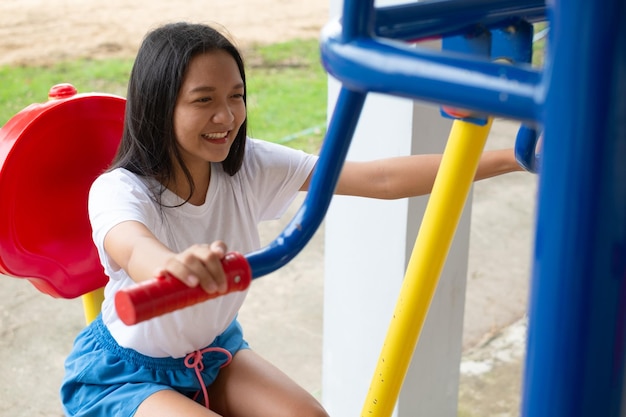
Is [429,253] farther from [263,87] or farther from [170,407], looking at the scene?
[263,87]

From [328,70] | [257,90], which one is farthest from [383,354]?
[257,90]

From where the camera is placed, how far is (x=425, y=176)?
1277mm

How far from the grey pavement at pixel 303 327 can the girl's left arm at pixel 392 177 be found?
961mm

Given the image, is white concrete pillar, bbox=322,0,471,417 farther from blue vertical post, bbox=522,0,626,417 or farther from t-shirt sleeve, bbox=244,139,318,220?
blue vertical post, bbox=522,0,626,417

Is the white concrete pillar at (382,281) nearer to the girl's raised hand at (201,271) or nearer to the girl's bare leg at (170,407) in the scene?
the girl's bare leg at (170,407)

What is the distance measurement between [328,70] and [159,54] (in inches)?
23.0

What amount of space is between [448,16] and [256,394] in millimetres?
683

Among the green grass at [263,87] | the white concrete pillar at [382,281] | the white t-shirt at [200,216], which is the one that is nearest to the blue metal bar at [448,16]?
the white t-shirt at [200,216]

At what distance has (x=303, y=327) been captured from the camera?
2.50 meters

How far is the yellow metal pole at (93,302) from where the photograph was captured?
136 centimetres

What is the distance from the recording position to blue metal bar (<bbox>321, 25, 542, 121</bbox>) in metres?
0.54

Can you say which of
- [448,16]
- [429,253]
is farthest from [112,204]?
[448,16]

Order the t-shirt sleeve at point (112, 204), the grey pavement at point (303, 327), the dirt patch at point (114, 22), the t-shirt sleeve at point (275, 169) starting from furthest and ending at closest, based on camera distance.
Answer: the dirt patch at point (114, 22) → the grey pavement at point (303, 327) → the t-shirt sleeve at point (275, 169) → the t-shirt sleeve at point (112, 204)

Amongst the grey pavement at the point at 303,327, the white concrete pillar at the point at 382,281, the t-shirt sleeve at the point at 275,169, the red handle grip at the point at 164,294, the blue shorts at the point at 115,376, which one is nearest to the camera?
the red handle grip at the point at 164,294
